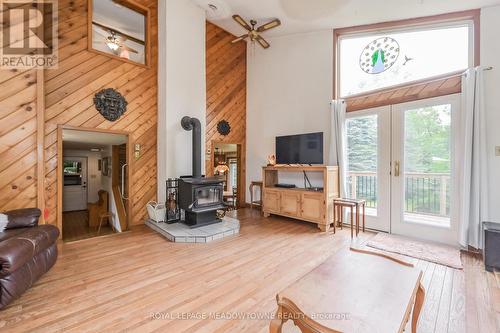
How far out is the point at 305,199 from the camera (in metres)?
4.39

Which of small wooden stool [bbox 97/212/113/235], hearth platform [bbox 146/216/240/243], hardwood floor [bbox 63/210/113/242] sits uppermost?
hearth platform [bbox 146/216/240/243]

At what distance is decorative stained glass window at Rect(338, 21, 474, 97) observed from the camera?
3.41m

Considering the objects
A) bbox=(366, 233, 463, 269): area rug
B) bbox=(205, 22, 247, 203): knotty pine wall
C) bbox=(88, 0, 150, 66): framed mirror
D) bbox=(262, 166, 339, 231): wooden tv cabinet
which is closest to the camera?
bbox=(366, 233, 463, 269): area rug

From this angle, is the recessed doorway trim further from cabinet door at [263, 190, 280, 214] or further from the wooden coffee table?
the wooden coffee table


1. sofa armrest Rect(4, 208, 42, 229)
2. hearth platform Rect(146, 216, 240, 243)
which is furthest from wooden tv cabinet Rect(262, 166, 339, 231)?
sofa armrest Rect(4, 208, 42, 229)

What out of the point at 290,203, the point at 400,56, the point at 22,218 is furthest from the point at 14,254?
the point at 400,56

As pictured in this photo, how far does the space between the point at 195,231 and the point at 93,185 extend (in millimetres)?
6200

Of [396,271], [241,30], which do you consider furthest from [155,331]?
[241,30]

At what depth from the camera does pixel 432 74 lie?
357 cm

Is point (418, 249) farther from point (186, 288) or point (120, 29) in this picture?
point (120, 29)

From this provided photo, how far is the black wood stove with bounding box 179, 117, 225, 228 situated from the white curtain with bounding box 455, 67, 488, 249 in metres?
3.74

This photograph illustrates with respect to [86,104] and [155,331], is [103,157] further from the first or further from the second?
[155,331]

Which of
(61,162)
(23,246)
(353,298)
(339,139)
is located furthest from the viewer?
(339,139)

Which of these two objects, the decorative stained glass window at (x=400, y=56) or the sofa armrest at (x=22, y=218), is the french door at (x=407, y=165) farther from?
the sofa armrest at (x=22, y=218)
